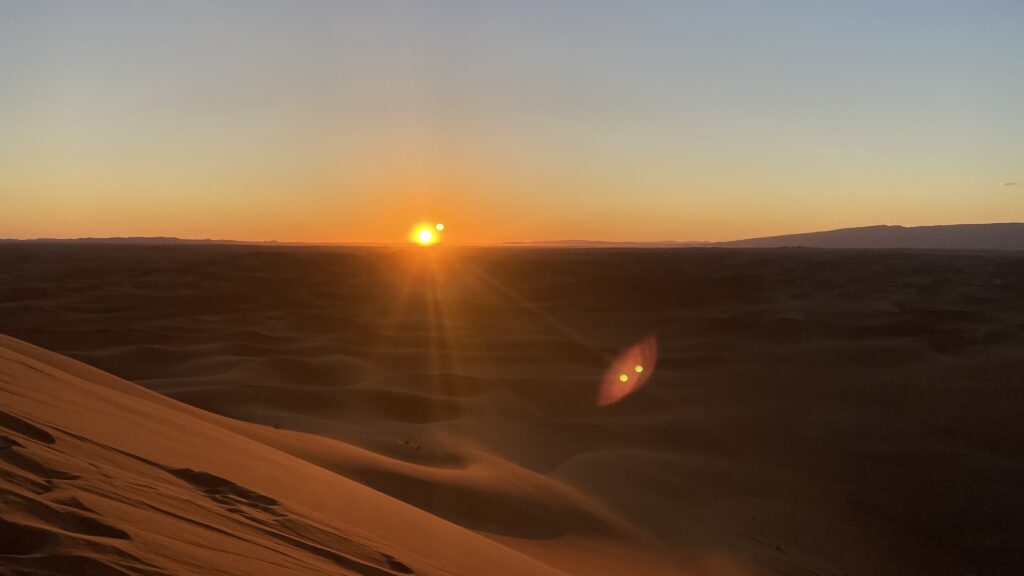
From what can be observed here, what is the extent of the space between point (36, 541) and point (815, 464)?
987cm

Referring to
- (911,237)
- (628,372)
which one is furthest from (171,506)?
(911,237)

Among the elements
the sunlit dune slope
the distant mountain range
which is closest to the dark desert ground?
the sunlit dune slope

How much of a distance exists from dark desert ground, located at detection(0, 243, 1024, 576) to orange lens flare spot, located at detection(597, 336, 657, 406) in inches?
13.8

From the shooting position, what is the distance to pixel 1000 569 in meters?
7.40

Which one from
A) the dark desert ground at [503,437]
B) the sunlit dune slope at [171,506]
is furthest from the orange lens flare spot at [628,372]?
the sunlit dune slope at [171,506]

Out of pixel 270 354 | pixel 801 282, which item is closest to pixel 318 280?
pixel 270 354

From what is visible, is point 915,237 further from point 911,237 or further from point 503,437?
point 503,437

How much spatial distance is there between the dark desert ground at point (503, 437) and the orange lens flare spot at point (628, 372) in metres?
0.35

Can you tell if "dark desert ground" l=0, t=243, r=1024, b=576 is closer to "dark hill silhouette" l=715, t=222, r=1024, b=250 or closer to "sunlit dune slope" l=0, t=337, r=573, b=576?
"sunlit dune slope" l=0, t=337, r=573, b=576

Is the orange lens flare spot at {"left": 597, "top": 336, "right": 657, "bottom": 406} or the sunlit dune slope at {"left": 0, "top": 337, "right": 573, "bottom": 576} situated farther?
the orange lens flare spot at {"left": 597, "top": 336, "right": 657, "bottom": 406}

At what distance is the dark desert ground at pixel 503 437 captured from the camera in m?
3.83

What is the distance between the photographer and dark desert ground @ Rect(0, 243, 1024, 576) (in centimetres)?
383

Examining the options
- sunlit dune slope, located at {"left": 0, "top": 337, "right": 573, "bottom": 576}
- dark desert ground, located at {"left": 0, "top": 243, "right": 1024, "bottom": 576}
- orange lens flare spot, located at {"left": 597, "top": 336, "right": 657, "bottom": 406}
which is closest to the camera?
sunlit dune slope, located at {"left": 0, "top": 337, "right": 573, "bottom": 576}

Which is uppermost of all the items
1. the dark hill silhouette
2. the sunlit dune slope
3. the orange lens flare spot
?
the dark hill silhouette
